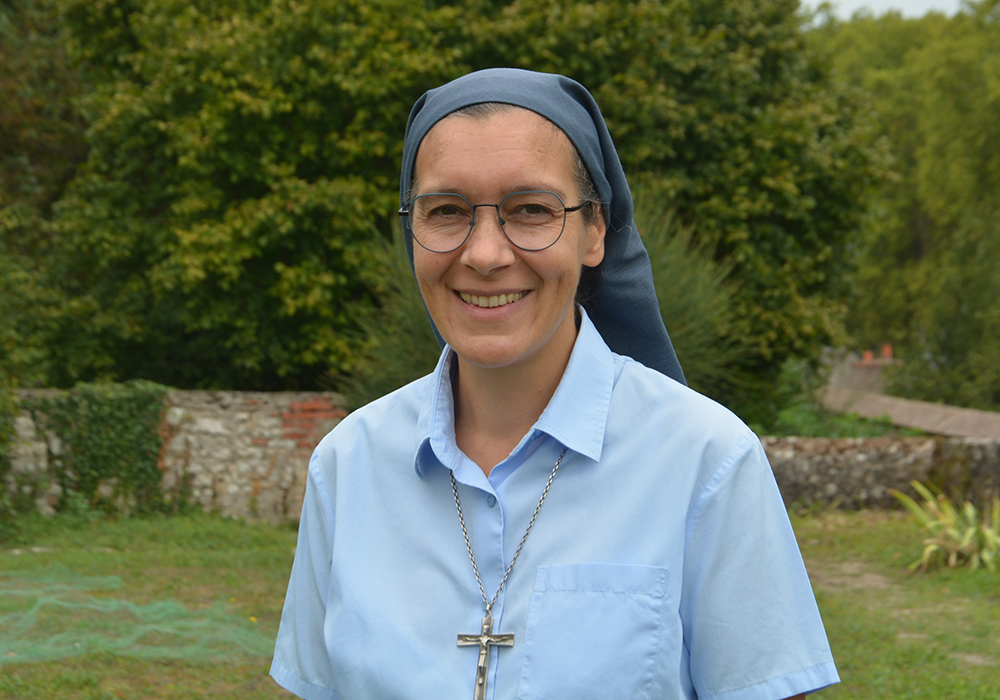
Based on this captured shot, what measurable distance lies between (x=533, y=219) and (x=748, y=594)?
67 centimetres

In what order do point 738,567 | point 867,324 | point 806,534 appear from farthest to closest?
point 867,324, point 806,534, point 738,567

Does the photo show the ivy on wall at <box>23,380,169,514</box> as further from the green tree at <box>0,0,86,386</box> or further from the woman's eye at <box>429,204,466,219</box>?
the woman's eye at <box>429,204,466,219</box>

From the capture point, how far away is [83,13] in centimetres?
1255

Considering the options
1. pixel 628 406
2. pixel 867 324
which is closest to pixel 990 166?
pixel 867 324

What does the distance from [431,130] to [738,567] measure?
0.83m

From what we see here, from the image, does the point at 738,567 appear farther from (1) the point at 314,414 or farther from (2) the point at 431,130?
(1) the point at 314,414

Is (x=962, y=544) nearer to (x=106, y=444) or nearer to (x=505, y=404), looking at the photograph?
(x=505, y=404)

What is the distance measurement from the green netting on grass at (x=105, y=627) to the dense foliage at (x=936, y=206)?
1054cm

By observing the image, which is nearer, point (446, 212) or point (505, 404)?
point (446, 212)

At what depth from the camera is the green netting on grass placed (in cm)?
556

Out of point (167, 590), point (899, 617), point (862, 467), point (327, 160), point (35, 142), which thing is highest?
point (35, 142)

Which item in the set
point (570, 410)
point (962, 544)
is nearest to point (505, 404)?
point (570, 410)

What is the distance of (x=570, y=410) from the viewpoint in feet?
5.14

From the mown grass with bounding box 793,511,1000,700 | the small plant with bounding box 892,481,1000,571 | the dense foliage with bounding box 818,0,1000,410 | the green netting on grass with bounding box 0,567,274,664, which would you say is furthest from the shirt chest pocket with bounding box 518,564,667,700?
the dense foliage with bounding box 818,0,1000,410
